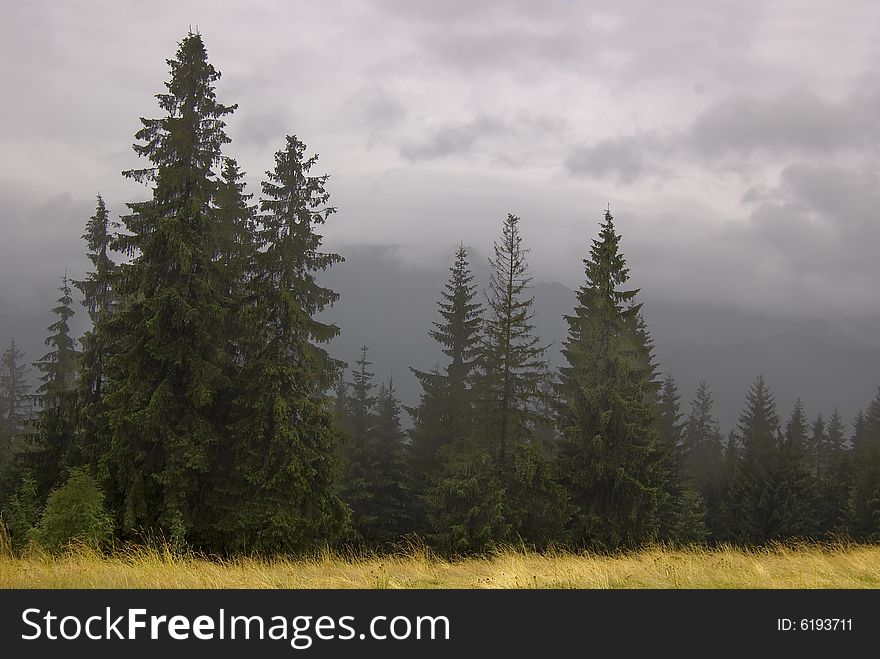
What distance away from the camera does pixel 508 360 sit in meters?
25.3

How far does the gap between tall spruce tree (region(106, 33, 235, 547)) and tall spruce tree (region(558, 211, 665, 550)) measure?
14.4 metres

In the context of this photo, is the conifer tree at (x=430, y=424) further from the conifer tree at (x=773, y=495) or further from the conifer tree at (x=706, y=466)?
the conifer tree at (x=773, y=495)

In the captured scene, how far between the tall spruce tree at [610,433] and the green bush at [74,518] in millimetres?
17192

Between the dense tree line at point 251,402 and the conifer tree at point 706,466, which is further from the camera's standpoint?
the conifer tree at point 706,466

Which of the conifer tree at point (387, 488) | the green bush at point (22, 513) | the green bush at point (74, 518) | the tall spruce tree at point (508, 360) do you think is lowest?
the conifer tree at point (387, 488)

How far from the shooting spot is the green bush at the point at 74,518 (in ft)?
39.5

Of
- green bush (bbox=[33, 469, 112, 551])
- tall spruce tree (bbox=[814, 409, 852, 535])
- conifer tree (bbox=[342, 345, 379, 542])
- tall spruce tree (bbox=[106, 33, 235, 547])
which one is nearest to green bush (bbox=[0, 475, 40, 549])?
tall spruce tree (bbox=[106, 33, 235, 547])

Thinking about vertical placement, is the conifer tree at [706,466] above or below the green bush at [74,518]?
below

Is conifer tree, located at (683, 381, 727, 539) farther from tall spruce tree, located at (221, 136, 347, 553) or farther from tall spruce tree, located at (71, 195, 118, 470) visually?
tall spruce tree, located at (71, 195, 118, 470)

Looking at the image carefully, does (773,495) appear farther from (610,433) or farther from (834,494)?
(610,433)

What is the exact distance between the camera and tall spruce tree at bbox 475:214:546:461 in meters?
25.0

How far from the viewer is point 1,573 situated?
827 centimetres

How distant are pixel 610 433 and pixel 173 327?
1686cm

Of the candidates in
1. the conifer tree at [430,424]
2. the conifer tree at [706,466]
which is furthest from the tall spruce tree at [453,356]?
the conifer tree at [706,466]
